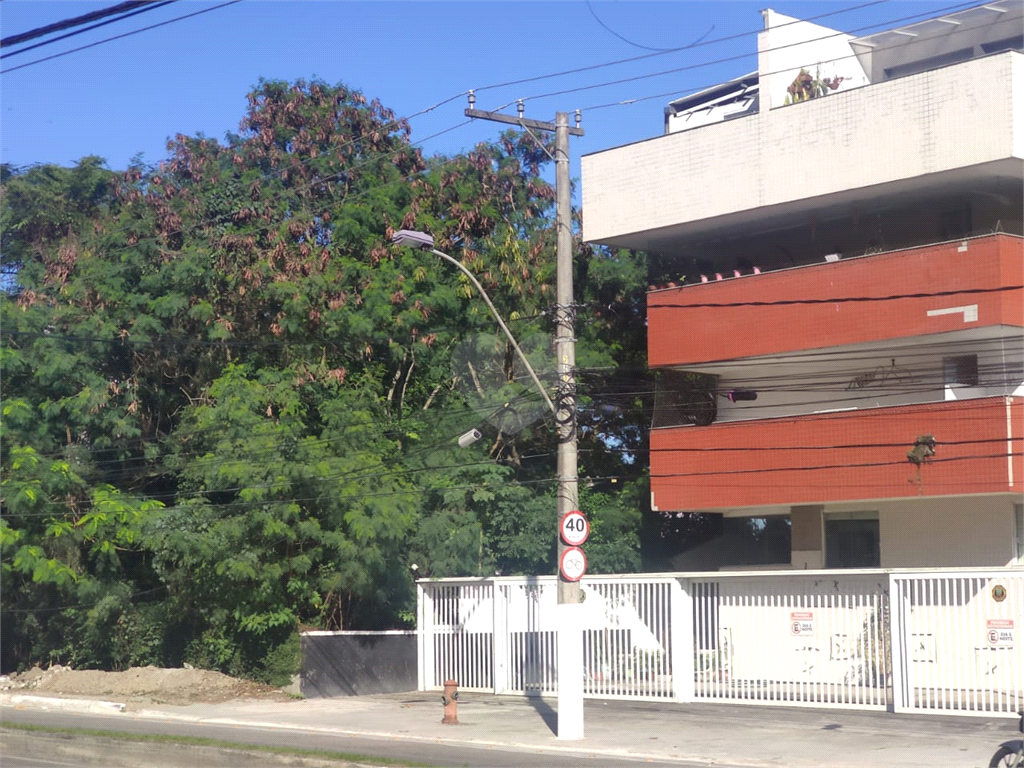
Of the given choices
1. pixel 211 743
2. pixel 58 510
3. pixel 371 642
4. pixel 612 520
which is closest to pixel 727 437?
pixel 612 520

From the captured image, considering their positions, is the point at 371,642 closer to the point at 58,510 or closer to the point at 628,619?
the point at 628,619

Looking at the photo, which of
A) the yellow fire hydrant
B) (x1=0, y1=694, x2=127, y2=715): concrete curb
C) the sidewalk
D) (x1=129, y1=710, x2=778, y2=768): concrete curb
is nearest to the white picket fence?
the sidewalk

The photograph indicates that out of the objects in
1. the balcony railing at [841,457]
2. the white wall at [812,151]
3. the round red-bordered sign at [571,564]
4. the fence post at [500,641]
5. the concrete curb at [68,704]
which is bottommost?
the concrete curb at [68,704]

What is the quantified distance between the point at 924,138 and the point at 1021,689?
36.2 feet

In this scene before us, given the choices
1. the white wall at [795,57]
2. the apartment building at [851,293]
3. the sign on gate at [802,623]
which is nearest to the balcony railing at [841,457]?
the apartment building at [851,293]

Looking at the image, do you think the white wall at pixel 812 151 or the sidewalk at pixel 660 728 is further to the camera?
the white wall at pixel 812 151

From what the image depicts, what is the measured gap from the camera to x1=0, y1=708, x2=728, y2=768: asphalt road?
48.4ft

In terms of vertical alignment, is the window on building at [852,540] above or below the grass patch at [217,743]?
above

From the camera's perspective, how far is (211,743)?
1645 cm

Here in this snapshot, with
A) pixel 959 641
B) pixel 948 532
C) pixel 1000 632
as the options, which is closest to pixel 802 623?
pixel 959 641

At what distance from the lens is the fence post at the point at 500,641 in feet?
80.7

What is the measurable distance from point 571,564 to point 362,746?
12.8ft

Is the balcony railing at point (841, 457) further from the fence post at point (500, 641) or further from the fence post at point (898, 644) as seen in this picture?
the fence post at point (500, 641)

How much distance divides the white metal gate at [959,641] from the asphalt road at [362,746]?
673cm
